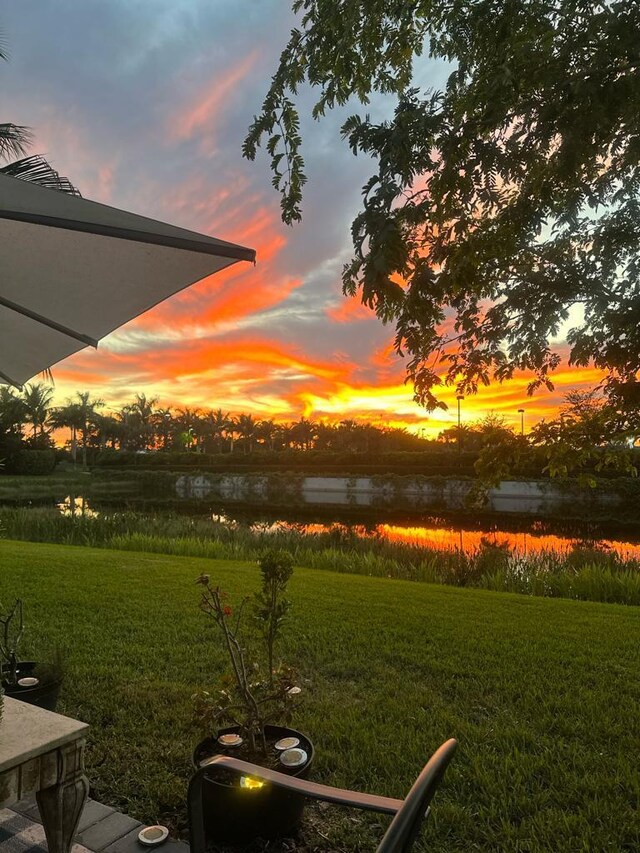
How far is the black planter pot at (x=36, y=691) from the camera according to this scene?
3.04 meters

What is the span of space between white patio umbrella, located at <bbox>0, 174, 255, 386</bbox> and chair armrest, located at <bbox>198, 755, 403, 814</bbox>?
5.20 ft

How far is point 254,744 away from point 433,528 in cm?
1827

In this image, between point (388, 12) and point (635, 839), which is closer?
point (635, 839)

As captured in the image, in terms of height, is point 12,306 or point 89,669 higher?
point 12,306

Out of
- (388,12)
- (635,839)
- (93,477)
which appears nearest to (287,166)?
(388,12)

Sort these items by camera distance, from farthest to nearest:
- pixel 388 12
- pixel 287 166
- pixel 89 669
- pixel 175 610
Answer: pixel 175 610
pixel 89 669
pixel 287 166
pixel 388 12

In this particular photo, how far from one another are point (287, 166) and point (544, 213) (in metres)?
1.48

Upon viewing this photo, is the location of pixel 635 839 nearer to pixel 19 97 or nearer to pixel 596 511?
pixel 19 97

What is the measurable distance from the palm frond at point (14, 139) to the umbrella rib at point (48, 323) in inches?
501

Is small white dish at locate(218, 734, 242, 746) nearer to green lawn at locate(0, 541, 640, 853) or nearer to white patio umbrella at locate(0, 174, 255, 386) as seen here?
green lawn at locate(0, 541, 640, 853)

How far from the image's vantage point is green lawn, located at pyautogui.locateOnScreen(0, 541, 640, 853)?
247 centimetres

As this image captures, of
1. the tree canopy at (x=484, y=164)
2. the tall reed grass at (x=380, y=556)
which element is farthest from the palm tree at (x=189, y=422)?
the tree canopy at (x=484, y=164)

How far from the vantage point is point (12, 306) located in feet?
8.48

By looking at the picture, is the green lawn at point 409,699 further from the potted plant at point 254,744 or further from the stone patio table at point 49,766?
the stone patio table at point 49,766
